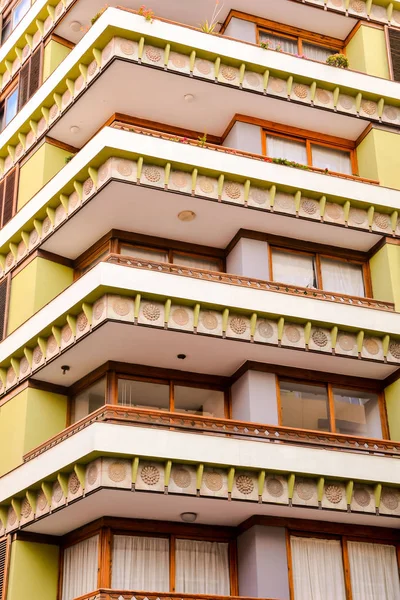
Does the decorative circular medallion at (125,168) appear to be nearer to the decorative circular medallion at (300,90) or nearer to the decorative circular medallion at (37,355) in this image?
the decorative circular medallion at (37,355)

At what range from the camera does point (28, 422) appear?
28.6 m

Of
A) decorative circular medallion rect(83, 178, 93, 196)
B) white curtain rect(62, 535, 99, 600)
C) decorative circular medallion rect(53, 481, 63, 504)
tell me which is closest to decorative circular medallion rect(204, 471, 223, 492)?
white curtain rect(62, 535, 99, 600)

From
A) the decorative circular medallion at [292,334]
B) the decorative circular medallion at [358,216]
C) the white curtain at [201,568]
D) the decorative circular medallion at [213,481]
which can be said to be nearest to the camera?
the decorative circular medallion at [213,481]

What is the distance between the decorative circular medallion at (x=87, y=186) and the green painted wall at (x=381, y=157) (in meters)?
9.40

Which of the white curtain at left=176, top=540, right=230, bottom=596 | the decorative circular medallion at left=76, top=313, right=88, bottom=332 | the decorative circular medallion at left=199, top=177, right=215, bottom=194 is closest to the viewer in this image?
the white curtain at left=176, top=540, right=230, bottom=596

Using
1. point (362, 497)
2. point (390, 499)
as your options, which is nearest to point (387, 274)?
point (390, 499)

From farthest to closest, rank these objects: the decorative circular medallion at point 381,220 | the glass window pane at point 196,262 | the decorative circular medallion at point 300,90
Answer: the decorative circular medallion at point 300,90 → the decorative circular medallion at point 381,220 → the glass window pane at point 196,262

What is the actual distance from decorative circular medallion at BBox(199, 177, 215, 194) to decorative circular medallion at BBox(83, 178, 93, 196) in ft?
10.6

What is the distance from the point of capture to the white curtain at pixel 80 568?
83.5 feet

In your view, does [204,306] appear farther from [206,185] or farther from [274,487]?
[274,487]

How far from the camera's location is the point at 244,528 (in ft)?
86.1

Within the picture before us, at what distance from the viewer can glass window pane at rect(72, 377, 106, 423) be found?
28078 mm

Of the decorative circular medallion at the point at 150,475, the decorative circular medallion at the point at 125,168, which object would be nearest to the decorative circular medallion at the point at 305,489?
the decorative circular medallion at the point at 150,475

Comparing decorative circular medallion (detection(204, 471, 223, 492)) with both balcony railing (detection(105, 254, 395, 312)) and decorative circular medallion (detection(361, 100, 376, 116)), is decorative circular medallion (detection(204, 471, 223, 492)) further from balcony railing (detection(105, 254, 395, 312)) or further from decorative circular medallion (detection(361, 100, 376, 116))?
decorative circular medallion (detection(361, 100, 376, 116))
